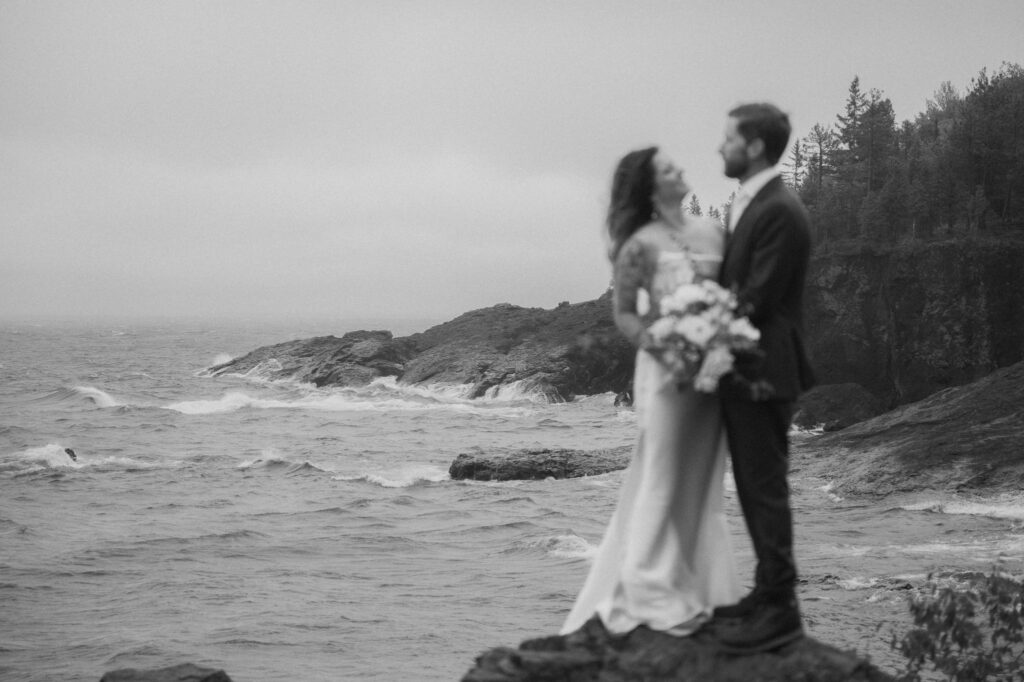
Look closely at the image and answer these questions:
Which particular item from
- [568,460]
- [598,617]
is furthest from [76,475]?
[598,617]

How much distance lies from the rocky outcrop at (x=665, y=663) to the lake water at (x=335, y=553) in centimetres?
817

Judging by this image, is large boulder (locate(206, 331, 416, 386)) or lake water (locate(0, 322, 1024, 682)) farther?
large boulder (locate(206, 331, 416, 386))

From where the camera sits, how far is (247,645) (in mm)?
15539

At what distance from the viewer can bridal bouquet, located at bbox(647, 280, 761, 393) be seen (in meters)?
5.22

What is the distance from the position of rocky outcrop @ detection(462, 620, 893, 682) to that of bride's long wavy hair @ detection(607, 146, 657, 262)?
215cm

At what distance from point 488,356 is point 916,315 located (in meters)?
24.6

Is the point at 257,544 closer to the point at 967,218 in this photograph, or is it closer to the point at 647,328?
the point at 647,328

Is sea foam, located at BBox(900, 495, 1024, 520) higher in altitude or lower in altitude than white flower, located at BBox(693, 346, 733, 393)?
lower

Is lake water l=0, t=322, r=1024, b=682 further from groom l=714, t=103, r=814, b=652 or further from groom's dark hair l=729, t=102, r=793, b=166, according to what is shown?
groom's dark hair l=729, t=102, r=793, b=166

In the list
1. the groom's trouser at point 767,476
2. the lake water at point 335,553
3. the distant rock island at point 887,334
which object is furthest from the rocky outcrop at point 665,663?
the distant rock island at point 887,334

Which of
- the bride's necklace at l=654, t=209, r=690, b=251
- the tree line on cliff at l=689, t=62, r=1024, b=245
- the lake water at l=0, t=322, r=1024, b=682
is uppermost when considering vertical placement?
the tree line on cliff at l=689, t=62, r=1024, b=245

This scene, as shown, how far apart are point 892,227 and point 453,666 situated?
4340cm

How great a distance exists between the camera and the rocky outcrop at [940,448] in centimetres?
2250

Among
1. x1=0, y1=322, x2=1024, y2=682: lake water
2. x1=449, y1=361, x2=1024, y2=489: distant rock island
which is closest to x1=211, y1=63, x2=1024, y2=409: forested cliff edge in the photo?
x1=0, y1=322, x2=1024, y2=682: lake water
